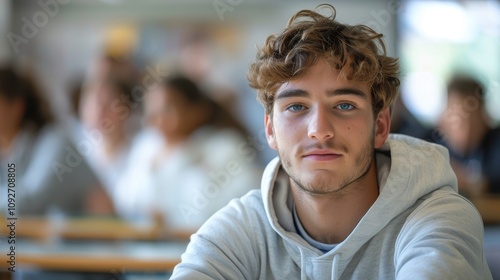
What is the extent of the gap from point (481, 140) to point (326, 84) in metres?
2.63

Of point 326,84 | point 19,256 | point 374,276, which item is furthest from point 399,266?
point 19,256

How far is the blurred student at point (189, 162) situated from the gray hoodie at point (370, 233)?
169 centimetres

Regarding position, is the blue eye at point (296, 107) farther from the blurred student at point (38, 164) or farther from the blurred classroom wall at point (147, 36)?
the blurred classroom wall at point (147, 36)

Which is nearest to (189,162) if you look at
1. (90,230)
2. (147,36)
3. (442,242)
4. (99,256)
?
(90,230)

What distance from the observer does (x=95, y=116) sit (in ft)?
12.7

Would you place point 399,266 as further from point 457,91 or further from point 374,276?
point 457,91

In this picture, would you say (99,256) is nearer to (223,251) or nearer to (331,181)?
(223,251)

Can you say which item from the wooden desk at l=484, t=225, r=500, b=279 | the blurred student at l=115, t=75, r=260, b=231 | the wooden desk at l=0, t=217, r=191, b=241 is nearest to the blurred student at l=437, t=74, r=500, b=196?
the wooden desk at l=484, t=225, r=500, b=279

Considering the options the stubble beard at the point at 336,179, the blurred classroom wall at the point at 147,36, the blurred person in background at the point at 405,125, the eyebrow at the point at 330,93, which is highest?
the blurred classroom wall at the point at 147,36

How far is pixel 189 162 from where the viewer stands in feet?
11.2

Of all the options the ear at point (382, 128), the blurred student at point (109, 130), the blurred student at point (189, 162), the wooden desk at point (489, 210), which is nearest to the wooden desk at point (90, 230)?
the blurred student at point (189, 162)

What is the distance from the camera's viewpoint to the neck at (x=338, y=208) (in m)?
1.29

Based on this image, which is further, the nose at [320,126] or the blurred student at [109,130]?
the blurred student at [109,130]

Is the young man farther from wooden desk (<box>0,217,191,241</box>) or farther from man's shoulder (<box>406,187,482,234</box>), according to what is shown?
wooden desk (<box>0,217,191,241</box>)
